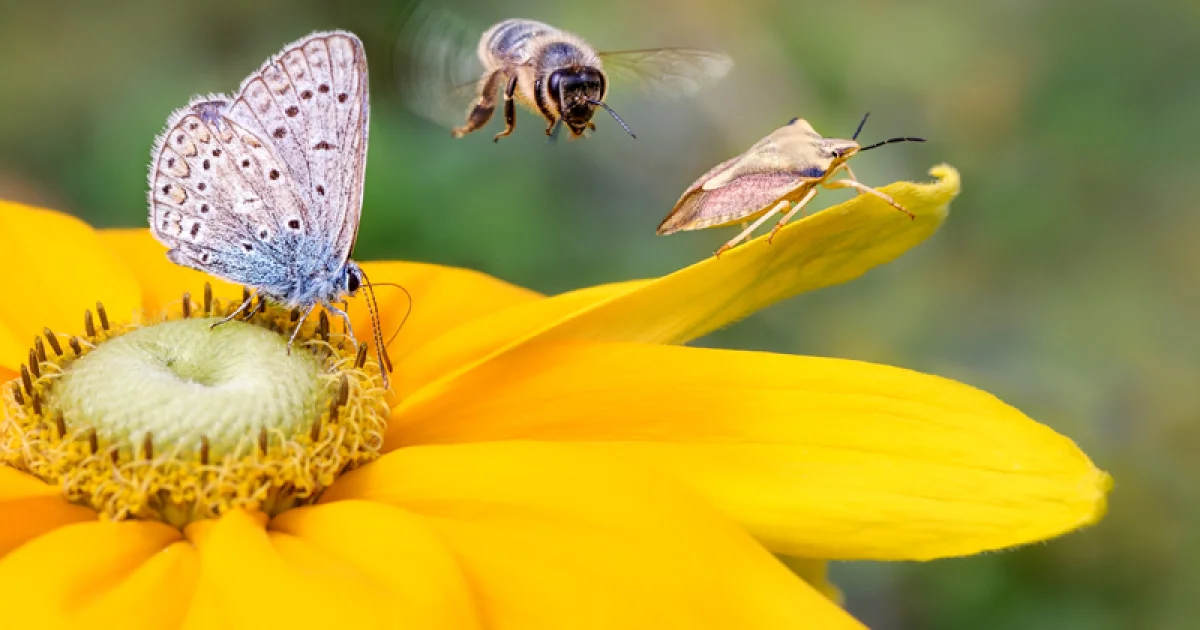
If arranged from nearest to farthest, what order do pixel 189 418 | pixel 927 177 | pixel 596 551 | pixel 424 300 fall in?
pixel 596 551
pixel 189 418
pixel 424 300
pixel 927 177

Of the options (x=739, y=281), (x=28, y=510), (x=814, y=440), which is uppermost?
(x=739, y=281)

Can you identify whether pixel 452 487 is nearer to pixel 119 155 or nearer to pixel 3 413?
pixel 3 413

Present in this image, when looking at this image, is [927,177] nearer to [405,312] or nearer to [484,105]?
[484,105]

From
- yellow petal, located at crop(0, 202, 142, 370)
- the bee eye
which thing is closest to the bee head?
the bee eye

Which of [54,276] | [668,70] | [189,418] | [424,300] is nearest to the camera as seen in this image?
[189,418]

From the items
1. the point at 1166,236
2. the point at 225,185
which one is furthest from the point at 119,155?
the point at 1166,236

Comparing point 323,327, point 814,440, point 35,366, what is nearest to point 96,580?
point 35,366

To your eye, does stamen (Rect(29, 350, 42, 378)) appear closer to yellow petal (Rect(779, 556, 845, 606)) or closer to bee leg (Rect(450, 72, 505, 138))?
bee leg (Rect(450, 72, 505, 138))
